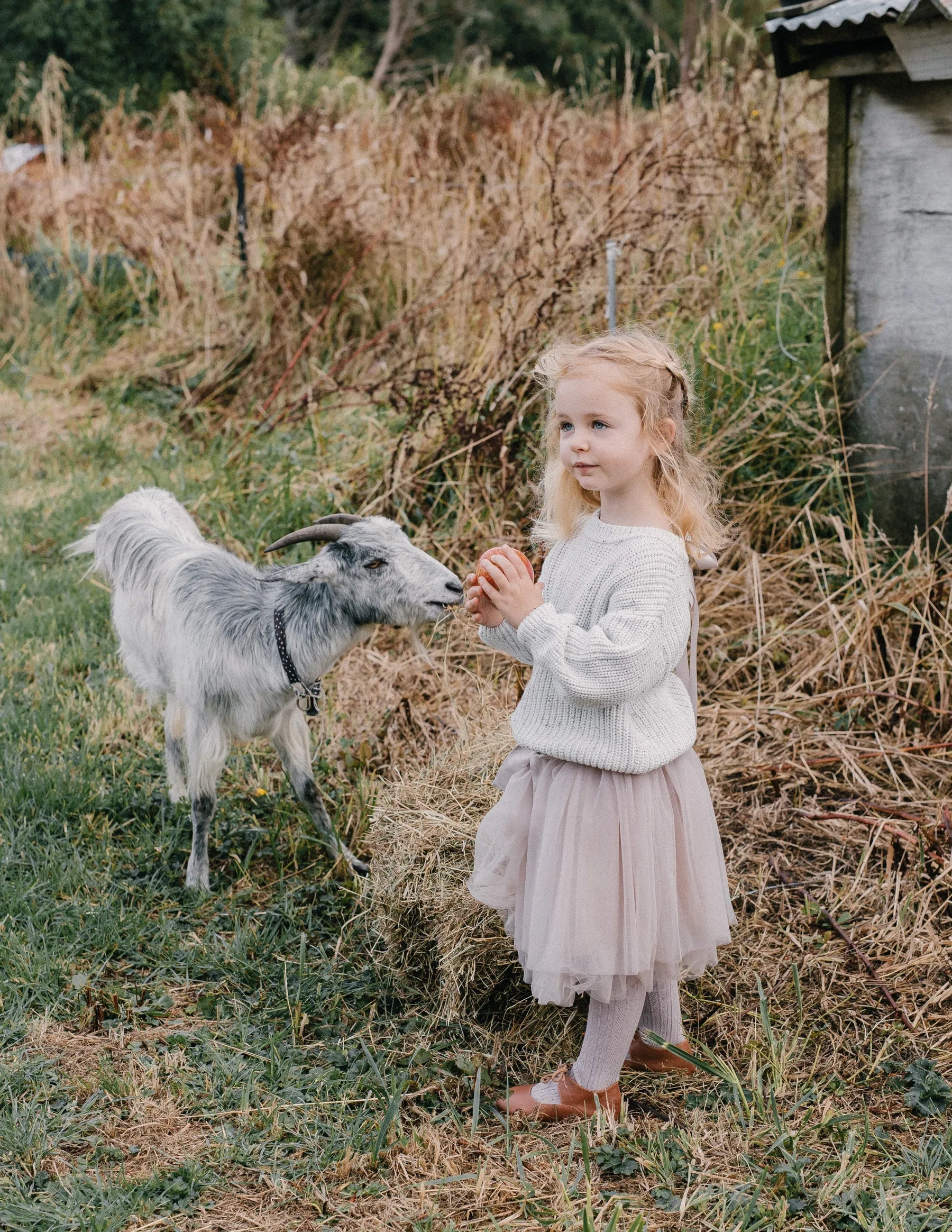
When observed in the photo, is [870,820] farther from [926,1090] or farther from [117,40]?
[117,40]

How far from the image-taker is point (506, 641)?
2.79m

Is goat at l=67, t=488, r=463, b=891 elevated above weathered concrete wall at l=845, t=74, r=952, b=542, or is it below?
below

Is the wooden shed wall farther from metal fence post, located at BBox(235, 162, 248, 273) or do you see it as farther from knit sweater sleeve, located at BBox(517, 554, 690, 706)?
metal fence post, located at BBox(235, 162, 248, 273)

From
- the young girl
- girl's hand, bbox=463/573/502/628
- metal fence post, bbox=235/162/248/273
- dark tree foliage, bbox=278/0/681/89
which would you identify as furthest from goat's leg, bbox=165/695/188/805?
dark tree foliage, bbox=278/0/681/89

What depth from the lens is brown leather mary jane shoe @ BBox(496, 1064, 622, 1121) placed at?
9.13ft

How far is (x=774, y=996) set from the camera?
127 inches

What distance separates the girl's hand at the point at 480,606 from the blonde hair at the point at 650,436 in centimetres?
31

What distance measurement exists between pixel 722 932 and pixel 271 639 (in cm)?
160

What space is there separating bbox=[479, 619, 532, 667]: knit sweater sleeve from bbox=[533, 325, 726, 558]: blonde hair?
0.89 feet

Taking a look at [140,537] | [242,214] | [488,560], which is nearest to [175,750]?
[140,537]

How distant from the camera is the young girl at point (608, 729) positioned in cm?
256

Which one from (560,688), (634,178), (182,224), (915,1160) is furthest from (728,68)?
(915,1160)

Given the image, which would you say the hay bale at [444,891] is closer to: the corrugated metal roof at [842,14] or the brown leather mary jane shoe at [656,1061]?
the brown leather mary jane shoe at [656,1061]

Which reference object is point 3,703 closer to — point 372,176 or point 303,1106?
point 303,1106
